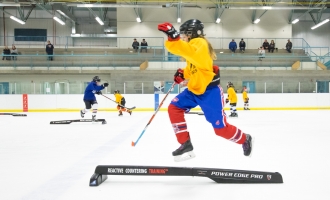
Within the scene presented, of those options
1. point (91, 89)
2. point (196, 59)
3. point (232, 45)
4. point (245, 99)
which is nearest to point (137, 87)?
point (245, 99)

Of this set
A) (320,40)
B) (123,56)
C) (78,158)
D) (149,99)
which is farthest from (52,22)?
(78,158)

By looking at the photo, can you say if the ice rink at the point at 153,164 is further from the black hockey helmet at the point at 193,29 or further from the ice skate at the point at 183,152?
the black hockey helmet at the point at 193,29

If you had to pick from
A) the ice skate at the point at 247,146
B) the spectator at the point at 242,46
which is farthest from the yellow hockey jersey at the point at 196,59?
the spectator at the point at 242,46

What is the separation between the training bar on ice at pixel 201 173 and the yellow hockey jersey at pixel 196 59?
2.23 feet

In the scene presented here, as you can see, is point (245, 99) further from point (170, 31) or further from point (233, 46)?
point (170, 31)

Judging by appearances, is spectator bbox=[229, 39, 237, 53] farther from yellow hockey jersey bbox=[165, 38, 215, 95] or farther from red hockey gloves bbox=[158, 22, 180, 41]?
red hockey gloves bbox=[158, 22, 180, 41]

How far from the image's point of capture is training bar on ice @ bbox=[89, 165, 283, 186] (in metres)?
2.22

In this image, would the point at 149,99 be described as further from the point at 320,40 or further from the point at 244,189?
the point at 320,40

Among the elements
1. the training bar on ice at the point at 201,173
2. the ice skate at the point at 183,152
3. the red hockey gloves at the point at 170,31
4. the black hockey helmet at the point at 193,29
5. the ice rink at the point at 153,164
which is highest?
the black hockey helmet at the point at 193,29

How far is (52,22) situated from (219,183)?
24.0 m

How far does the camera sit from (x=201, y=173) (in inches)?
89.0

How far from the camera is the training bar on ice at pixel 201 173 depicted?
7.30 feet

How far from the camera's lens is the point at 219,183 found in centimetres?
228

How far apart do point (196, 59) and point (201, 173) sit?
867mm
